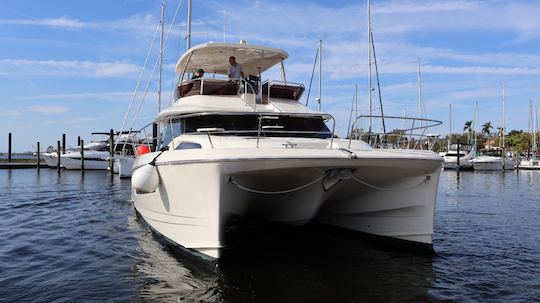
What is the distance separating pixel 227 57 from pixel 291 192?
4.33m

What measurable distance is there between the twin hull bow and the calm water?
48 cm

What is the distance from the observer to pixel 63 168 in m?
41.3

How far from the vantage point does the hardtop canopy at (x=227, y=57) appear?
9.85 meters

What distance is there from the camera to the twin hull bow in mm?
6027

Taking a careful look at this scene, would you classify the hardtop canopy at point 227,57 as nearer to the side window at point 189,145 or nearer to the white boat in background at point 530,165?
the side window at point 189,145

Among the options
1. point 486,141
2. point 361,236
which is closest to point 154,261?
point 361,236

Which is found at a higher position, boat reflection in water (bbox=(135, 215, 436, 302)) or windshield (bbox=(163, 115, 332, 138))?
windshield (bbox=(163, 115, 332, 138))

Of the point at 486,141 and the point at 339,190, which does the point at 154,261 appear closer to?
the point at 339,190

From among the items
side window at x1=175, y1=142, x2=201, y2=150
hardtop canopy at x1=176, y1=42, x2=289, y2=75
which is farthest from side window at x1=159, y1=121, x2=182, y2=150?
hardtop canopy at x1=176, y1=42, x2=289, y2=75

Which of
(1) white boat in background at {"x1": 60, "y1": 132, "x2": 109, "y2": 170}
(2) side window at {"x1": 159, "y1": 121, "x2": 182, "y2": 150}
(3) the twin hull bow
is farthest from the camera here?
(1) white boat in background at {"x1": 60, "y1": 132, "x2": 109, "y2": 170}

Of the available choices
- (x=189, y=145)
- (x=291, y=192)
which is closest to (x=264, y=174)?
(x=291, y=192)

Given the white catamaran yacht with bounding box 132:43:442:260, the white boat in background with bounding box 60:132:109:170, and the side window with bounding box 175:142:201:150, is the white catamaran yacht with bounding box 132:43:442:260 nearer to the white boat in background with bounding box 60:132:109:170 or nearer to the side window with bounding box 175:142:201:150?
the side window with bounding box 175:142:201:150

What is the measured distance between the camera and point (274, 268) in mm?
6887

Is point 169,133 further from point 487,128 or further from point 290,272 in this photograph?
point 487,128
